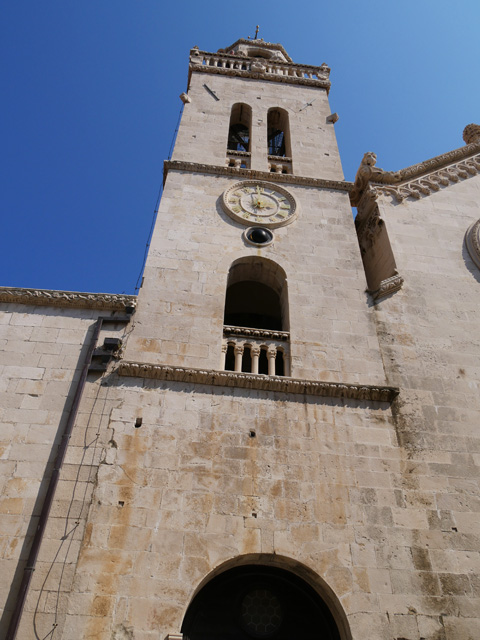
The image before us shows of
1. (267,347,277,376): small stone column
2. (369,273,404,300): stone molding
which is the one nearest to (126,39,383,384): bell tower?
(267,347,277,376): small stone column

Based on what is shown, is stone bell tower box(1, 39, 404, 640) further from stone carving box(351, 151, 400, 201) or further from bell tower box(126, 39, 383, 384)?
stone carving box(351, 151, 400, 201)

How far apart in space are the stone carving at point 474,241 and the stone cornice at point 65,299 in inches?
320

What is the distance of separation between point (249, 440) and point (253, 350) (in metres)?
2.05

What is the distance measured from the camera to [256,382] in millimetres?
9453

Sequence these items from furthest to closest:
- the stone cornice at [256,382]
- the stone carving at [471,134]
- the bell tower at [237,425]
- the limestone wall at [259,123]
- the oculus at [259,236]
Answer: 1. the stone carving at [471,134]
2. the limestone wall at [259,123]
3. the oculus at [259,236]
4. the stone cornice at [256,382]
5. the bell tower at [237,425]

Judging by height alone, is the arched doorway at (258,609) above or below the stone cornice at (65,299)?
below

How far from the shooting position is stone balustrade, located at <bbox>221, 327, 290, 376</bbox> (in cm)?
1011

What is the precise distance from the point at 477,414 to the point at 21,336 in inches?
339

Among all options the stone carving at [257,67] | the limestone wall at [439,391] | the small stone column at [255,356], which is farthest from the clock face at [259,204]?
the stone carving at [257,67]

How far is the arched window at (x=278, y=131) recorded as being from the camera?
17431 mm

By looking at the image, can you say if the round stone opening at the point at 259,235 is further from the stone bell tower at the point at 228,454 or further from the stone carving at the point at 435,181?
the stone carving at the point at 435,181

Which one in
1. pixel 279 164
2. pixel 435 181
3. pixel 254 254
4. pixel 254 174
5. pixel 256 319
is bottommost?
pixel 254 254

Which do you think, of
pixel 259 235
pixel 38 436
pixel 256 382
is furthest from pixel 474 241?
pixel 38 436

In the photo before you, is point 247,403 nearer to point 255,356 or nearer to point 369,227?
point 255,356
